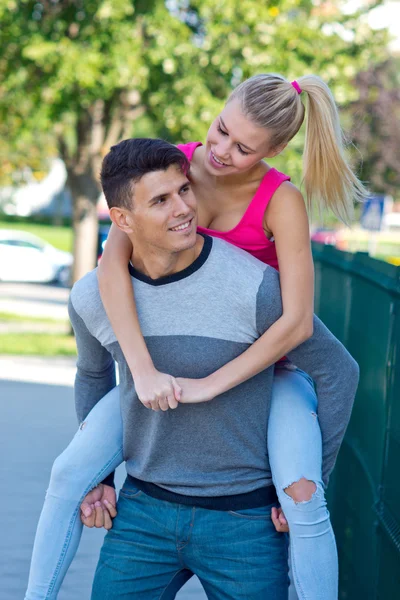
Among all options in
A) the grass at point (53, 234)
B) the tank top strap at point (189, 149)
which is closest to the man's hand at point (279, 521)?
the tank top strap at point (189, 149)

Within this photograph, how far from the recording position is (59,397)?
9055mm

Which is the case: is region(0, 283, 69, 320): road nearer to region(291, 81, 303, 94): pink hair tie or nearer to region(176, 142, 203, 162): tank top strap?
region(176, 142, 203, 162): tank top strap

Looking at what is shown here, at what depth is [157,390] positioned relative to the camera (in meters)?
2.61

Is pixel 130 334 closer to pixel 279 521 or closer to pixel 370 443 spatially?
pixel 279 521

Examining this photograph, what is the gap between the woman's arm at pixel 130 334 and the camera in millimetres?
2615

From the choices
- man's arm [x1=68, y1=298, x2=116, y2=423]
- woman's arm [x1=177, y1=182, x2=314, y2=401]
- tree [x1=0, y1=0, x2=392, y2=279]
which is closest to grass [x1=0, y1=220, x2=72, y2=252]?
tree [x1=0, y1=0, x2=392, y2=279]

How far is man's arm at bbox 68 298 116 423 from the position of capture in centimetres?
293

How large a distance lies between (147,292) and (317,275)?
4425mm

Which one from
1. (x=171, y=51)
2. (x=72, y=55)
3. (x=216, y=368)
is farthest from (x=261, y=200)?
(x=171, y=51)

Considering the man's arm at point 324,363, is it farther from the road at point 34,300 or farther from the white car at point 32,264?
the white car at point 32,264

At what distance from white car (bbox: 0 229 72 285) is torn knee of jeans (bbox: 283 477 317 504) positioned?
27937 millimetres

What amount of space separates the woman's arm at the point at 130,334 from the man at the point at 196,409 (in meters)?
0.06

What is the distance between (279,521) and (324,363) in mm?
432

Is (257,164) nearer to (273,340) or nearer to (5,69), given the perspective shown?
(273,340)
